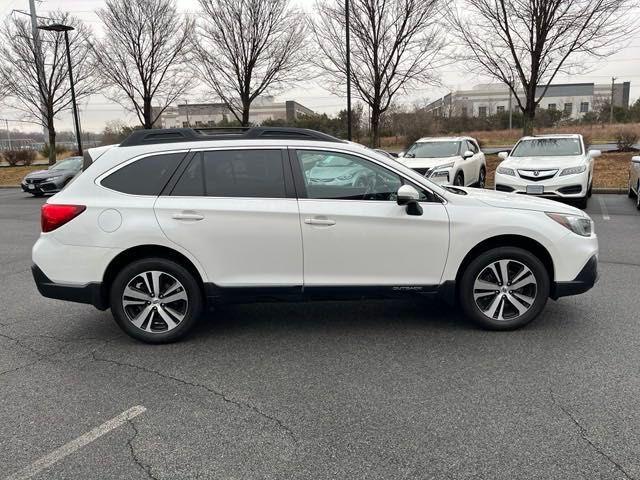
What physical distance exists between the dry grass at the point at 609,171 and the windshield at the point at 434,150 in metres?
3.07

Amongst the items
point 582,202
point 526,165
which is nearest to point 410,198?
point 526,165

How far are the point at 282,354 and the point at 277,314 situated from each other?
1030 mm

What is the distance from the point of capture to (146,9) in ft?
75.8

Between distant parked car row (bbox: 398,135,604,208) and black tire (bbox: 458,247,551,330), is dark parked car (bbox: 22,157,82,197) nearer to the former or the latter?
distant parked car row (bbox: 398,135,604,208)

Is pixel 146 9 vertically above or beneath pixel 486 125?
above

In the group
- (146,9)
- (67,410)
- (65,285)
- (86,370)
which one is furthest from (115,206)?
(146,9)

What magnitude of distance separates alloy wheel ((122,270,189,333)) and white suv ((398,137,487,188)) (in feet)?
25.8

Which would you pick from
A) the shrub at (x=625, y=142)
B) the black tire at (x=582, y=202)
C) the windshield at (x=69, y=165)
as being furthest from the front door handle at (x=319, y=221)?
the shrub at (x=625, y=142)

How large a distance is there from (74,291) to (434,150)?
1025 centimetres

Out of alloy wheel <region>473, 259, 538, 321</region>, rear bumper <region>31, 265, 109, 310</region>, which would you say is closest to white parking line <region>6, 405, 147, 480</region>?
rear bumper <region>31, 265, 109, 310</region>

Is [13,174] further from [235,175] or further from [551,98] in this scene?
[551,98]

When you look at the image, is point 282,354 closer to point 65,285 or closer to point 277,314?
point 277,314

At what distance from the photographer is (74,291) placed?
14.0 ft

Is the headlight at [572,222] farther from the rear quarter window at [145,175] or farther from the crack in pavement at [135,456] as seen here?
the crack in pavement at [135,456]
